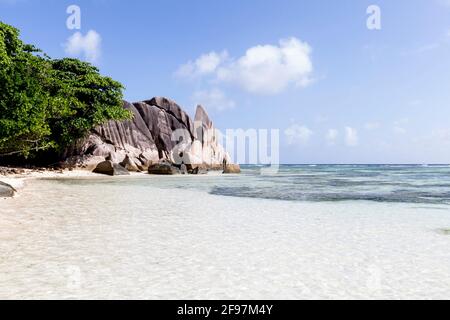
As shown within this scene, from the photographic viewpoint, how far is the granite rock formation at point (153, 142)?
39344 mm

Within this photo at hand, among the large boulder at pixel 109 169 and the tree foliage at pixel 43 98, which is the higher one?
the tree foliage at pixel 43 98

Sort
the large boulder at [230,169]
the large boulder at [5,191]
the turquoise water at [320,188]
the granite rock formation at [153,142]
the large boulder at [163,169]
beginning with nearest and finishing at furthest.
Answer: the large boulder at [5,191]
the turquoise water at [320,188]
the large boulder at [163,169]
the granite rock formation at [153,142]
the large boulder at [230,169]

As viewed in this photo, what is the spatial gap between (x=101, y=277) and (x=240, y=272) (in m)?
1.61

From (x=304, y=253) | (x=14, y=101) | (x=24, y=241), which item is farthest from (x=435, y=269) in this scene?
(x=14, y=101)

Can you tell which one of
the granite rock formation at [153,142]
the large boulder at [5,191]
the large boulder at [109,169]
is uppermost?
the granite rock formation at [153,142]

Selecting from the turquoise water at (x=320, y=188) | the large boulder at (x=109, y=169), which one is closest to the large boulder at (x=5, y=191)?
the turquoise water at (x=320, y=188)

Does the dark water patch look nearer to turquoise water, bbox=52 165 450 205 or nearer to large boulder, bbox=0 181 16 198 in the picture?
turquoise water, bbox=52 165 450 205

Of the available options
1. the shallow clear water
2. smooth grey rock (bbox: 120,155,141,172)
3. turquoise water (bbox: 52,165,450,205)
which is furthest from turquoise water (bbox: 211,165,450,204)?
smooth grey rock (bbox: 120,155,141,172)

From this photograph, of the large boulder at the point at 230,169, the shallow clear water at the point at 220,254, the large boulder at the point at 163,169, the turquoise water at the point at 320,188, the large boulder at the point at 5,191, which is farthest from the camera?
the large boulder at the point at 230,169

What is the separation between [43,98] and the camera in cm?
2198

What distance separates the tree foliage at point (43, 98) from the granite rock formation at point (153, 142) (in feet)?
15.8

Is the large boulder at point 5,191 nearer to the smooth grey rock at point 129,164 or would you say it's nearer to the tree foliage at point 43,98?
the tree foliage at point 43,98

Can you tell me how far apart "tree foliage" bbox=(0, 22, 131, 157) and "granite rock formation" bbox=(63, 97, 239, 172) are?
190 inches

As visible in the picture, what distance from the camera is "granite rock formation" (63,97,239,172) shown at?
129 feet
